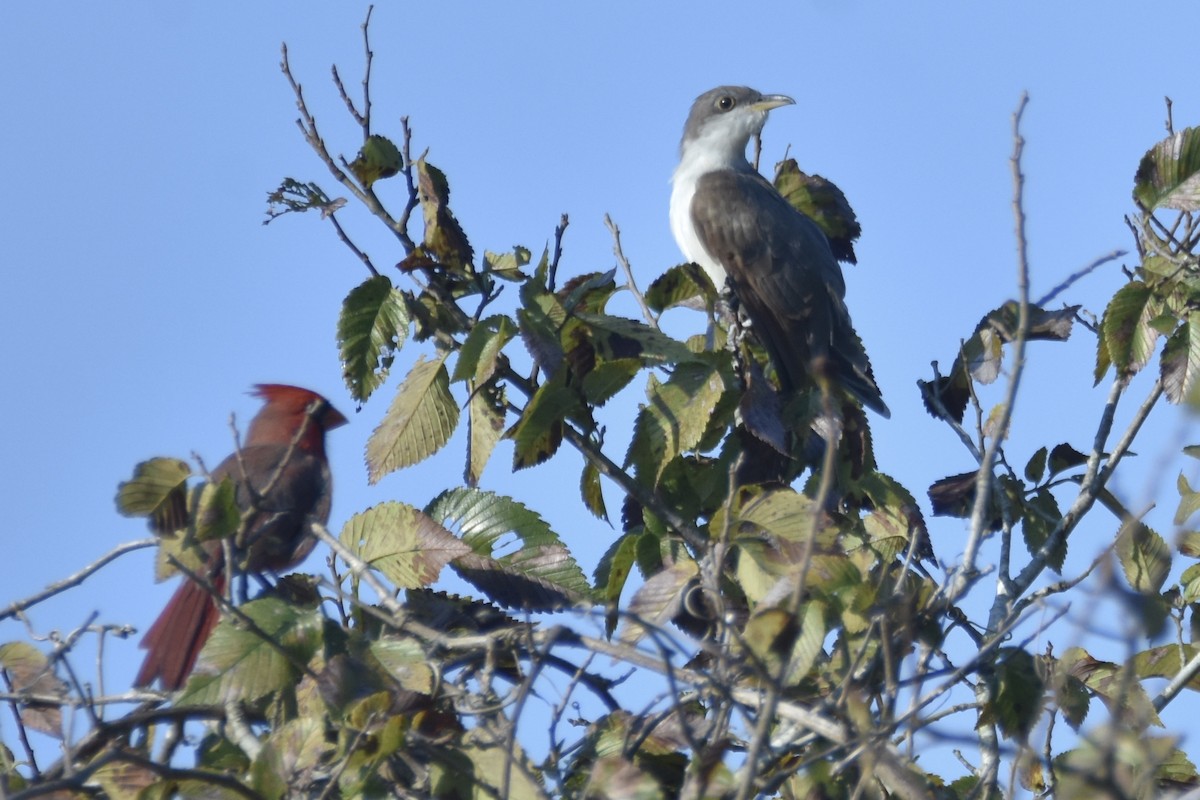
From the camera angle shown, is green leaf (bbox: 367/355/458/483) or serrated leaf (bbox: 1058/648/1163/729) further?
green leaf (bbox: 367/355/458/483)

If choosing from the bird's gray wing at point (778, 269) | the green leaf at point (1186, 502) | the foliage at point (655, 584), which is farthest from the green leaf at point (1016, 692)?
the bird's gray wing at point (778, 269)

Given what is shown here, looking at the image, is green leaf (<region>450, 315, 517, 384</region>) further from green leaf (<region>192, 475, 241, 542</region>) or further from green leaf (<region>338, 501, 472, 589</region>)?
green leaf (<region>192, 475, 241, 542</region>)

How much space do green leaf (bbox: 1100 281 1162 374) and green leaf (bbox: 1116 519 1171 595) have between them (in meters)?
0.57

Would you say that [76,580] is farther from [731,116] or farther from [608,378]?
[731,116]

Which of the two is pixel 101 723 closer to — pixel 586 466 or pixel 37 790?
pixel 37 790

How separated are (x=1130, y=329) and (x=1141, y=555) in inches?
35.3

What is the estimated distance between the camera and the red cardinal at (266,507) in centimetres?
428

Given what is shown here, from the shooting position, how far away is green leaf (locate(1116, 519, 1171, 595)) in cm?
433

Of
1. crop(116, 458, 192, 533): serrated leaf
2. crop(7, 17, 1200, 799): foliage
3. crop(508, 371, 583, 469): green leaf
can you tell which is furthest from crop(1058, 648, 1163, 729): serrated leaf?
crop(116, 458, 192, 533): serrated leaf

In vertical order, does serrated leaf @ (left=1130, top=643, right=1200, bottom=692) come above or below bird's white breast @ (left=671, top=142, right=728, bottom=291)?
below

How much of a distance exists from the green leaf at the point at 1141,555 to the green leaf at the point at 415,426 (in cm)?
210

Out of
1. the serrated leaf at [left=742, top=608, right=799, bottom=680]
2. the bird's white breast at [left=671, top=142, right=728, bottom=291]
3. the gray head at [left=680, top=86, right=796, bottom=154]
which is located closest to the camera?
the serrated leaf at [left=742, top=608, right=799, bottom=680]

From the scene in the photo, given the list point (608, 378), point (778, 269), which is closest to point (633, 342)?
point (608, 378)

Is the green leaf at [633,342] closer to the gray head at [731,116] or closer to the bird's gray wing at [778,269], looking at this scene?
the bird's gray wing at [778,269]
